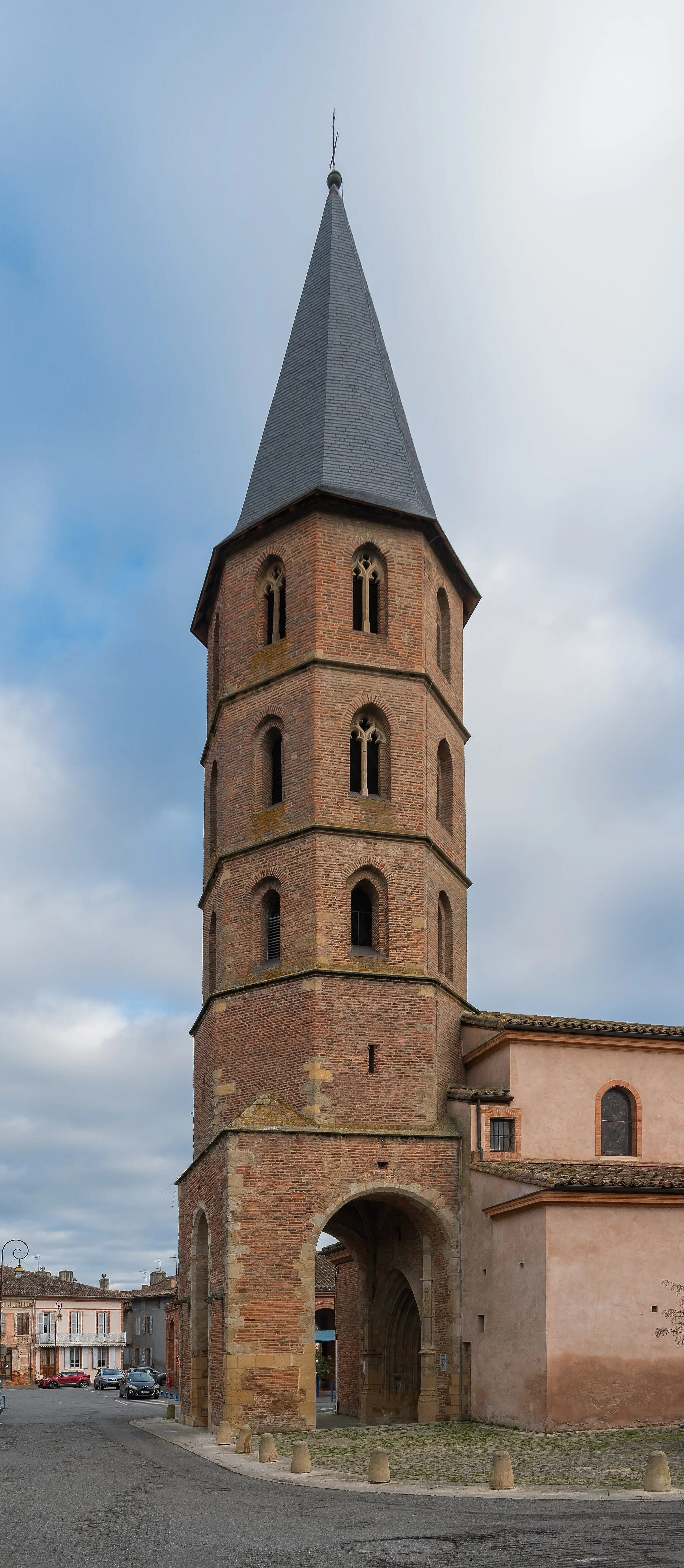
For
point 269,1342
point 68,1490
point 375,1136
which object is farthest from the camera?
point 375,1136

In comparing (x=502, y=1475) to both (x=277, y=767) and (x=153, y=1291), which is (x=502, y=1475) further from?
(x=153, y=1291)

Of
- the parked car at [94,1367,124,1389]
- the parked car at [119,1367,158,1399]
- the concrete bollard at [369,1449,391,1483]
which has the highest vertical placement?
the concrete bollard at [369,1449,391,1483]

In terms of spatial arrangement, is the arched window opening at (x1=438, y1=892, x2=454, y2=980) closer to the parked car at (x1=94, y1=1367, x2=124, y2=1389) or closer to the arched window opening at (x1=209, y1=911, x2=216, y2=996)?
the arched window opening at (x1=209, y1=911, x2=216, y2=996)

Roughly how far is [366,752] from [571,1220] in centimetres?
1112

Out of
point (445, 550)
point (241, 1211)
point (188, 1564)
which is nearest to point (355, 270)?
point (445, 550)

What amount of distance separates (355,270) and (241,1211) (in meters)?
25.2

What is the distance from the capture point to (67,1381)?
74.4 meters

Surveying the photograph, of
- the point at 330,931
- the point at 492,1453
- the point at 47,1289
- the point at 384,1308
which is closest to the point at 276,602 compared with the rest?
the point at 330,931

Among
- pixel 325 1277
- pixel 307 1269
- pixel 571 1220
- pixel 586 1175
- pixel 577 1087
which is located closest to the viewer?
pixel 571 1220

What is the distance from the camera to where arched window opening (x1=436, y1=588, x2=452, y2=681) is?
112 ft

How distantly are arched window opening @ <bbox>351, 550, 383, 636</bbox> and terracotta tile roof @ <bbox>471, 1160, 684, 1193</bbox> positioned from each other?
39.0ft

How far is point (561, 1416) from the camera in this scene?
22.8 m

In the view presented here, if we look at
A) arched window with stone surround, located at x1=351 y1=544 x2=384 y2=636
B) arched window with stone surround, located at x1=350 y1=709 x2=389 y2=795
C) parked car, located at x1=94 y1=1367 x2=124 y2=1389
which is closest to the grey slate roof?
arched window with stone surround, located at x1=351 y1=544 x2=384 y2=636

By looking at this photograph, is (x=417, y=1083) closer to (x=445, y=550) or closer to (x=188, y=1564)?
(x=445, y=550)
